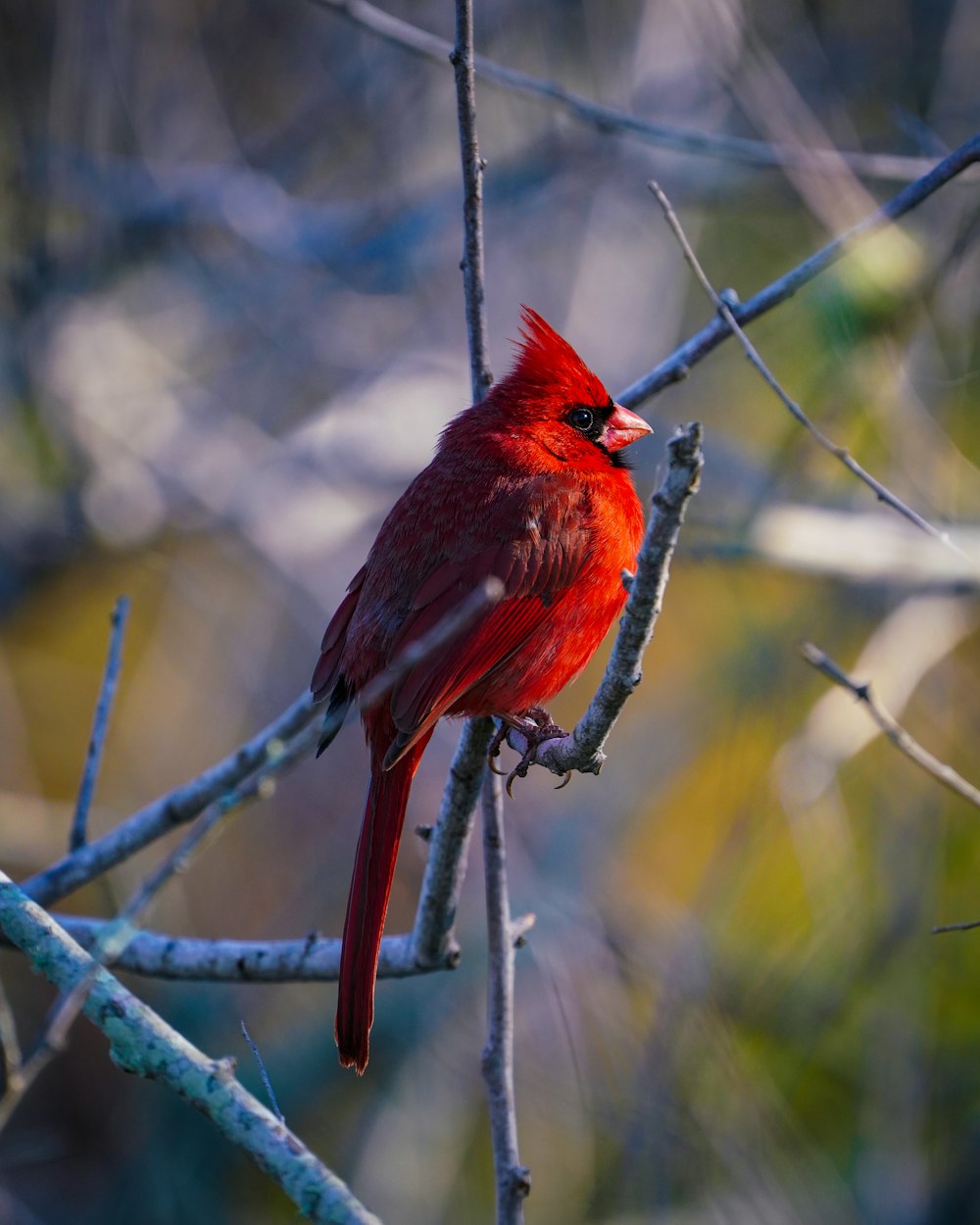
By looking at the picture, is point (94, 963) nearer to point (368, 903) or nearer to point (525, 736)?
point (368, 903)

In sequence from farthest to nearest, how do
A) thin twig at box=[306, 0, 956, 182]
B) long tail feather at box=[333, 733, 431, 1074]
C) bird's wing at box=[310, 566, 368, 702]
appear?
1. thin twig at box=[306, 0, 956, 182]
2. bird's wing at box=[310, 566, 368, 702]
3. long tail feather at box=[333, 733, 431, 1074]

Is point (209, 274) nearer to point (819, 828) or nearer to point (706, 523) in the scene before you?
point (706, 523)

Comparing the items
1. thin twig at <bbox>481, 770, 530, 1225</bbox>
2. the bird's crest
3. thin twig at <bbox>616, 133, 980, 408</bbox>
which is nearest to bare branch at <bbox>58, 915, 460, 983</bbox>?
thin twig at <bbox>481, 770, 530, 1225</bbox>

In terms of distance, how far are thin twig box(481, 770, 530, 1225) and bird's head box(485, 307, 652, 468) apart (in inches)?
41.2

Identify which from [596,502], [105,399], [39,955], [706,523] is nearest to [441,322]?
[105,399]

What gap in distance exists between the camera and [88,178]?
21.5 feet

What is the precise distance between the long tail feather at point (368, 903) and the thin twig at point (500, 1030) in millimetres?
203

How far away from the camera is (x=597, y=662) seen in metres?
6.16

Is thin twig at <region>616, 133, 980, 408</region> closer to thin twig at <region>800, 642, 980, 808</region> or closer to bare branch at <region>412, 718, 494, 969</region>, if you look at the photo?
thin twig at <region>800, 642, 980, 808</region>

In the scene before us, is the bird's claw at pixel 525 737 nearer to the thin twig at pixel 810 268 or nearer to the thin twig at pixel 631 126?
the thin twig at pixel 810 268

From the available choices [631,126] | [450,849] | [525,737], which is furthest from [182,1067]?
[631,126]

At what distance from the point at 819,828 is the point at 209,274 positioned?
4096 mm

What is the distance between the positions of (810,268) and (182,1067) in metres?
1.88

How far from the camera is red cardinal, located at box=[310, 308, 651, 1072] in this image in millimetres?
2711
